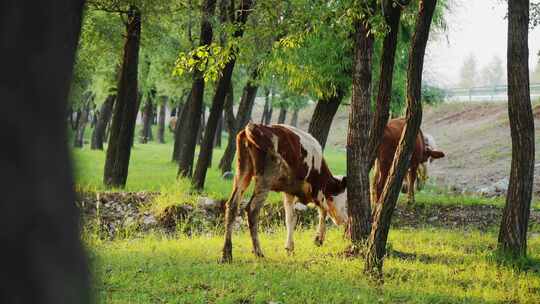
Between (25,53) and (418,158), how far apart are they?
17574 mm

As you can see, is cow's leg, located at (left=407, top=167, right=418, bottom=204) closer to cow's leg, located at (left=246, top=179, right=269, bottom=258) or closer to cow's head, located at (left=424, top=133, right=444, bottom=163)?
cow's head, located at (left=424, top=133, right=444, bottom=163)

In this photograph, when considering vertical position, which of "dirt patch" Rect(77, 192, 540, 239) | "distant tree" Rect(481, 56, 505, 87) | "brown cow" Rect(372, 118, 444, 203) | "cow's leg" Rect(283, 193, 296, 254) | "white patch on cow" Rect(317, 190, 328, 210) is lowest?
"dirt patch" Rect(77, 192, 540, 239)

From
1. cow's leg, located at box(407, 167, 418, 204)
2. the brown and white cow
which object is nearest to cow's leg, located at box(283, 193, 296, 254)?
the brown and white cow

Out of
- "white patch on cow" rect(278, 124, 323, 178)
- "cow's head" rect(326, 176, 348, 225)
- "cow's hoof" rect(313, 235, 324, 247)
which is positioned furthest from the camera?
"cow's head" rect(326, 176, 348, 225)

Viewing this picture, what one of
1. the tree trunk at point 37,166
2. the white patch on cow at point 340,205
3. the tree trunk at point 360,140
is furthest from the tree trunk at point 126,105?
the tree trunk at point 37,166

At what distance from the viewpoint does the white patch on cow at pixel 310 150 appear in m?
11.9

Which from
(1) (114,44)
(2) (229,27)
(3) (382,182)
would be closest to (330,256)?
(2) (229,27)

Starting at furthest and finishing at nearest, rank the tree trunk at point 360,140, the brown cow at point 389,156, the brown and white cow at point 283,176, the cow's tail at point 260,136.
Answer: the brown cow at point 389,156 < the tree trunk at point 360,140 < the brown and white cow at point 283,176 < the cow's tail at point 260,136

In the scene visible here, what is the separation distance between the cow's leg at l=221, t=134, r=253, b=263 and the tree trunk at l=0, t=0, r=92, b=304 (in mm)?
8936

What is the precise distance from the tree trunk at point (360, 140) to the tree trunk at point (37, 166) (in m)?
9.50

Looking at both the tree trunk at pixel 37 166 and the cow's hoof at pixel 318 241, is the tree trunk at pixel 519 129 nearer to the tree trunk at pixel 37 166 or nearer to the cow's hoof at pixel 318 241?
the cow's hoof at pixel 318 241

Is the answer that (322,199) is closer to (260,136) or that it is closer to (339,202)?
(339,202)

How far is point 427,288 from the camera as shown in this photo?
8.73m

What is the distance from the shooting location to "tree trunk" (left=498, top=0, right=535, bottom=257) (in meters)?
11.0
